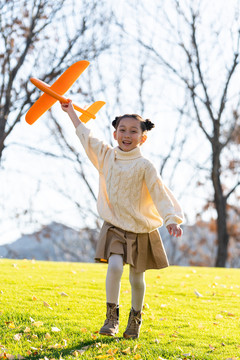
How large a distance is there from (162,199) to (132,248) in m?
0.47

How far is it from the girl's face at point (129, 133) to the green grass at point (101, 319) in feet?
5.27

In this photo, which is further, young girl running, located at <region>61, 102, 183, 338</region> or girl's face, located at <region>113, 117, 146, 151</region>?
girl's face, located at <region>113, 117, 146, 151</region>

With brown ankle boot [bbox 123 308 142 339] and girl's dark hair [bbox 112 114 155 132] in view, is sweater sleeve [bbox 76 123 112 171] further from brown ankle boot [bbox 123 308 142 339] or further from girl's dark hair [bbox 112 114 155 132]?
brown ankle boot [bbox 123 308 142 339]

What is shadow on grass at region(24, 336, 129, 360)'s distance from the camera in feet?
12.3

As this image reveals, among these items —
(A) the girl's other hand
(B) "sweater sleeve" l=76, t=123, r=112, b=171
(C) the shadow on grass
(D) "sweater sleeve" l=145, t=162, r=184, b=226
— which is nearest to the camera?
(C) the shadow on grass

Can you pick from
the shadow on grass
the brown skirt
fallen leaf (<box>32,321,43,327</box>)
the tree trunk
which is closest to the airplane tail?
the brown skirt

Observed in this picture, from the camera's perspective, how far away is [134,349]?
157 inches

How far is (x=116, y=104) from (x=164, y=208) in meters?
14.0

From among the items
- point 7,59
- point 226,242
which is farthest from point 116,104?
point 226,242

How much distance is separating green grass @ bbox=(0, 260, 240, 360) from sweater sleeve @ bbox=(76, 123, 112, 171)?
1.48m

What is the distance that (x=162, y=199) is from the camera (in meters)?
4.16

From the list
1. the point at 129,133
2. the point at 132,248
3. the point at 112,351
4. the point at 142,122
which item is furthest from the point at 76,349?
the point at 142,122

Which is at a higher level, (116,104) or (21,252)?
(116,104)

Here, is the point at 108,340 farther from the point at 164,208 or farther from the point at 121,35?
the point at 121,35
